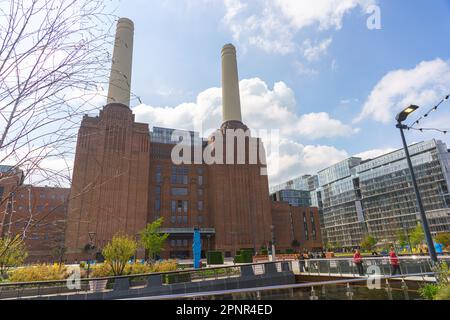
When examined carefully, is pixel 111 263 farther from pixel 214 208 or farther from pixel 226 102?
pixel 226 102

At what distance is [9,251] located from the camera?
5715mm

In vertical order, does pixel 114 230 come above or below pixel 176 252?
above

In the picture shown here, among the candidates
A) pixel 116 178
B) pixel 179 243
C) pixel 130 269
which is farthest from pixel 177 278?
pixel 179 243

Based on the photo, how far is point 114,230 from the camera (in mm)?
48219

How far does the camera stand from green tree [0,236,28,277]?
2597mm

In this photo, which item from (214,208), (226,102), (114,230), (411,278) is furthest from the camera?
(226,102)

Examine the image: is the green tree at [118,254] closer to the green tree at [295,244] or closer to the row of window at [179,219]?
the row of window at [179,219]

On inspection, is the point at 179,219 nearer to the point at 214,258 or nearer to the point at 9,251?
the point at 214,258

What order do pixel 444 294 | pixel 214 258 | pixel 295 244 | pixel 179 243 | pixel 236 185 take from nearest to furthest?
1. pixel 444 294
2. pixel 214 258
3. pixel 179 243
4. pixel 236 185
5. pixel 295 244

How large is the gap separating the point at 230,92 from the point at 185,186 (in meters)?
26.8

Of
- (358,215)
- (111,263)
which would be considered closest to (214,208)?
(111,263)
